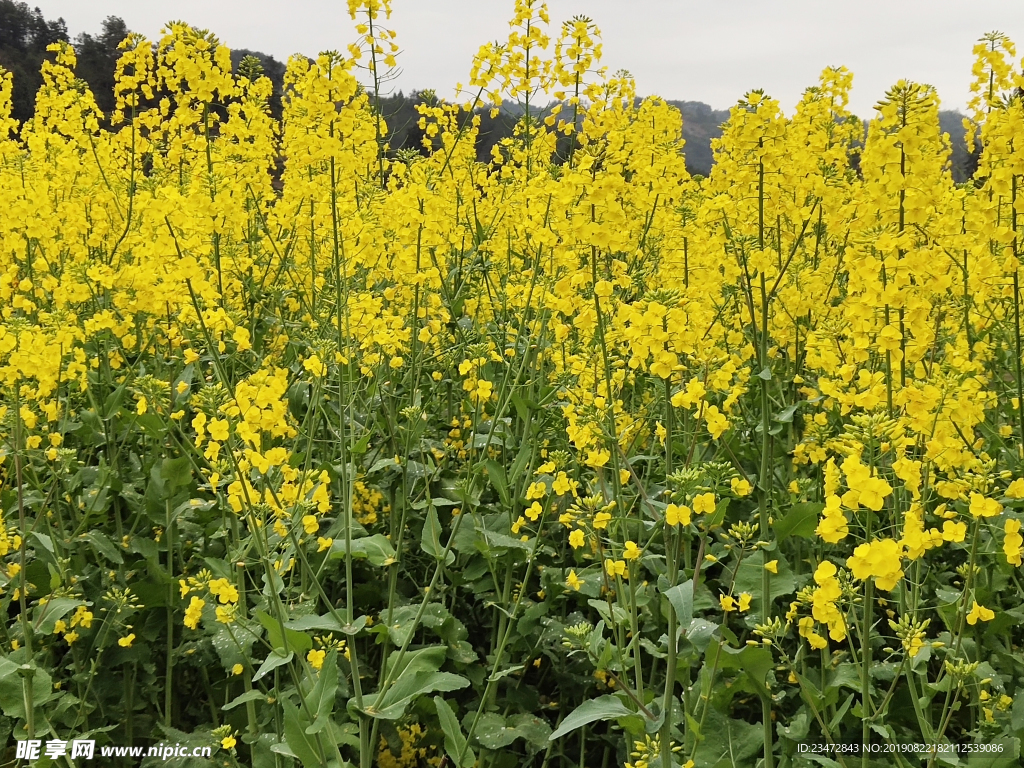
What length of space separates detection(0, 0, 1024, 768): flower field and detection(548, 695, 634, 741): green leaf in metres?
0.01

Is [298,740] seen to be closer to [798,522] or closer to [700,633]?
[700,633]

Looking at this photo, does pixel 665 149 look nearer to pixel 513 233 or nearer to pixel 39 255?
pixel 513 233

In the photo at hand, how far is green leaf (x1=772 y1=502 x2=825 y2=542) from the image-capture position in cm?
251

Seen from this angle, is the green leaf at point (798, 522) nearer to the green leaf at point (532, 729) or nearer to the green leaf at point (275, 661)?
the green leaf at point (532, 729)

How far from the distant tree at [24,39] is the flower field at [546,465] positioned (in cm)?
1816

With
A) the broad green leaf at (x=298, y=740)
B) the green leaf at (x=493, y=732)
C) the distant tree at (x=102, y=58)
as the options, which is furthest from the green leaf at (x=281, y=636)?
the distant tree at (x=102, y=58)

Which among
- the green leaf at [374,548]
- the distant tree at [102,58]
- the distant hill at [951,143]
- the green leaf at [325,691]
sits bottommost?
the green leaf at [325,691]

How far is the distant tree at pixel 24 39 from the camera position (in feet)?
63.1

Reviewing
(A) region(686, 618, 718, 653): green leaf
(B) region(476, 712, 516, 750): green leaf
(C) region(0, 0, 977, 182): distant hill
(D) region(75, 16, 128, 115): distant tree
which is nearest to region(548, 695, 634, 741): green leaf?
(A) region(686, 618, 718, 653): green leaf

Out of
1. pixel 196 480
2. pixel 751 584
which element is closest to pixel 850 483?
pixel 751 584

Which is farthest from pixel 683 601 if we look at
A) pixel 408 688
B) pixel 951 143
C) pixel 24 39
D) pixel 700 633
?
pixel 24 39

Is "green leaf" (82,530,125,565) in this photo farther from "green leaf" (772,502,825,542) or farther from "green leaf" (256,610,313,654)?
"green leaf" (772,502,825,542)

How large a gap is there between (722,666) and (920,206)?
153 centimetres

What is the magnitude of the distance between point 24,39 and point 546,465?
29449 mm
